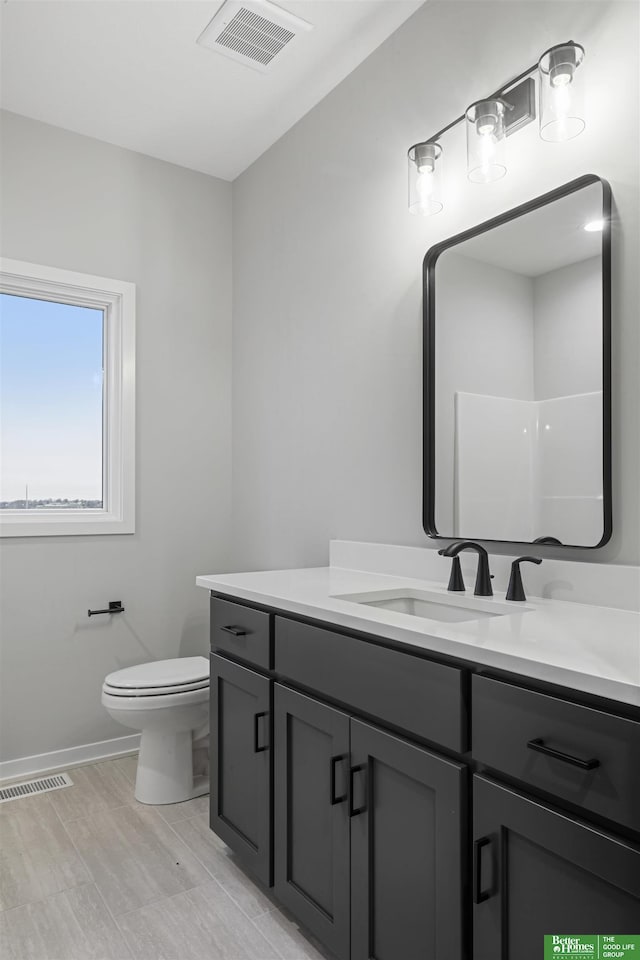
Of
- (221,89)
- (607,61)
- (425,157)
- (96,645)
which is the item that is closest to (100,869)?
(96,645)

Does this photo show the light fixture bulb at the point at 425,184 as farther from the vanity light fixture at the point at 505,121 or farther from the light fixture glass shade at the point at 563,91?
the light fixture glass shade at the point at 563,91

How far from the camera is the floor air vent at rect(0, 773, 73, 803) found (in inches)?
98.2

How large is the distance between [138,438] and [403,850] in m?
2.20

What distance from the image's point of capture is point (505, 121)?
5.77ft

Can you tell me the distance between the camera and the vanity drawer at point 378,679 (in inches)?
46.4

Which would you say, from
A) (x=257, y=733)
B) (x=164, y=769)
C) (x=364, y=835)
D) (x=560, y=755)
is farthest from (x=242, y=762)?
(x=560, y=755)

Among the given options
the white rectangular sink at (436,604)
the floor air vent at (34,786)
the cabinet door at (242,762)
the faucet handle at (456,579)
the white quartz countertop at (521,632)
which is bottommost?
the floor air vent at (34,786)

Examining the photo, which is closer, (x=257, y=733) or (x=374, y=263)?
(x=257, y=733)

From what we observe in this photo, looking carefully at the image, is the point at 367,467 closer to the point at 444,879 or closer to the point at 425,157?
the point at 425,157

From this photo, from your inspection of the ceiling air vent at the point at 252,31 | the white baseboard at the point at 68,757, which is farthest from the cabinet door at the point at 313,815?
the ceiling air vent at the point at 252,31

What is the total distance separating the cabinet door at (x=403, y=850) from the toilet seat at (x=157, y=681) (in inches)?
44.5

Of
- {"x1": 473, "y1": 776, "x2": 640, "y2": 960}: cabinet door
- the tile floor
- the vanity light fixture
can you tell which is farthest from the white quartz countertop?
the vanity light fixture

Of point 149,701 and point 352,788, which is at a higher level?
point 352,788

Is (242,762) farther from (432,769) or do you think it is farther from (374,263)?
(374,263)
